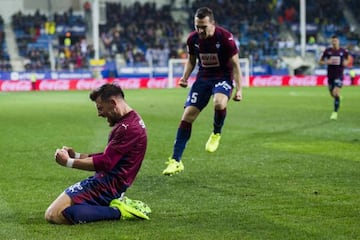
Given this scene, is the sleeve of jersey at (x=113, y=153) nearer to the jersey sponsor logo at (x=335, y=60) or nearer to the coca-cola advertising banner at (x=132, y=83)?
the jersey sponsor logo at (x=335, y=60)

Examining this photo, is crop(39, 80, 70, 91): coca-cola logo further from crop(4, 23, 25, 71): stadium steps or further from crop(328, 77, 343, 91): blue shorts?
crop(328, 77, 343, 91): blue shorts

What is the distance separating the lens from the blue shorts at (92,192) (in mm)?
7750

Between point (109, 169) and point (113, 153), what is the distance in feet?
0.53

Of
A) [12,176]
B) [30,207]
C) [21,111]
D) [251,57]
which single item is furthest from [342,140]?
[251,57]

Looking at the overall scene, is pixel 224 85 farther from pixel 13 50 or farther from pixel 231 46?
pixel 13 50

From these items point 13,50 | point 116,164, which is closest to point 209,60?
point 116,164

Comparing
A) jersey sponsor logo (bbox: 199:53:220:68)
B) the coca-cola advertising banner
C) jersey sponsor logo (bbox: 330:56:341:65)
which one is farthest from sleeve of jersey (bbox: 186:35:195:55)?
the coca-cola advertising banner

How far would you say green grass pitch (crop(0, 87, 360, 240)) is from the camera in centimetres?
737

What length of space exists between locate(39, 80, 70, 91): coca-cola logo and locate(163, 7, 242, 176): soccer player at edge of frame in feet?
119

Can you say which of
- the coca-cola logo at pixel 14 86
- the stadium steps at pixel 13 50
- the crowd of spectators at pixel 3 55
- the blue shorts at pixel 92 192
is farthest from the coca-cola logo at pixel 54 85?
the blue shorts at pixel 92 192

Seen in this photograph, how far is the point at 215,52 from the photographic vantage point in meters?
12.0

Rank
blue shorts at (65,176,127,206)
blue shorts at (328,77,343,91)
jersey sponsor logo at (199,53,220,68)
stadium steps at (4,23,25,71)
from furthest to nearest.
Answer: stadium steps at (4,23,25,71) → blue shorts at (328,77,343,91) → jersey sponsor logo at (199,53,220,68) → blue shorts at (65,176,127,206)

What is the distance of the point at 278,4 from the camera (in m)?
61.3

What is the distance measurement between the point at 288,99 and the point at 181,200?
2480 cm
